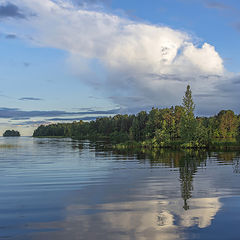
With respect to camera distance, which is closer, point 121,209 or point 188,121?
point 121,209

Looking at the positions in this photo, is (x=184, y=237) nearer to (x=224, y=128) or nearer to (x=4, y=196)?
(x=4, y=196)

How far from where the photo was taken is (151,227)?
12.7m

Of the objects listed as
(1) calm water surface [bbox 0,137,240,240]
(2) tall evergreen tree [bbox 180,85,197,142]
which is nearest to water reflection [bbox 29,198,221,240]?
(1) calm water surface [bbox 0,137,240,240]

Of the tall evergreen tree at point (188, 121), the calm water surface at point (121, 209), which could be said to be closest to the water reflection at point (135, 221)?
the calm water surface at point (121, 209)

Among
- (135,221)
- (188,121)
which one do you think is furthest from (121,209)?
(188,121)

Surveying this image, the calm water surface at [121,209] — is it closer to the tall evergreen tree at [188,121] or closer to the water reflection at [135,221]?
the water reflection at [135,221]

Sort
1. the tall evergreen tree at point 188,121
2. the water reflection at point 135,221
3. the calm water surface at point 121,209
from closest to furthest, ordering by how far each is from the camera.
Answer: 1. the water reflection at point 135,221
2. the calm water surface at point 121,209
3. the tall evergreen tree at point 188,121

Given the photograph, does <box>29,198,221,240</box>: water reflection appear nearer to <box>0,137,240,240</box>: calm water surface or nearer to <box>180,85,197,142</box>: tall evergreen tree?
<box>0,137,240,240</box>: calm water surface

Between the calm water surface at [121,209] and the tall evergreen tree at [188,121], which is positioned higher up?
the tall evergreen tree at [188,121]

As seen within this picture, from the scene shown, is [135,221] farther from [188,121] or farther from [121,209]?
[188,121]


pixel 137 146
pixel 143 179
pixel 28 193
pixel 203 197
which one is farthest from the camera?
pixel 137 146

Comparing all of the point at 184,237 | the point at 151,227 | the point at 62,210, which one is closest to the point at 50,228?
the point at 62,210

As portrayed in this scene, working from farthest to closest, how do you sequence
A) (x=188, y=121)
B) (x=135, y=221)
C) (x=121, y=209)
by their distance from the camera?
(x=188, y=121), (x=121, y=209), (x=135, y=221)

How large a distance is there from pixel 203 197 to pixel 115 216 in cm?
715
